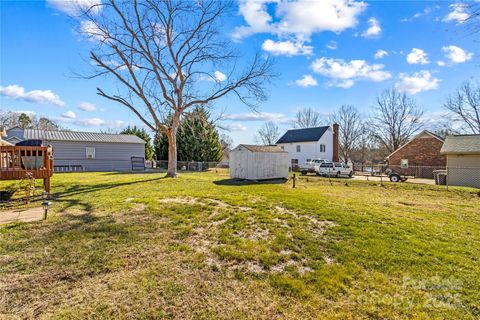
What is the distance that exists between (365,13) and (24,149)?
39.9 ft

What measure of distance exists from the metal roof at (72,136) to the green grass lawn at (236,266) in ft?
60.9

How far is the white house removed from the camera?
112 ft

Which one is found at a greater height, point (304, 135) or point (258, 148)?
point (304, 135)

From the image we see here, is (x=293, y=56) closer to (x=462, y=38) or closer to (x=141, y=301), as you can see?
(x=462, y=38)

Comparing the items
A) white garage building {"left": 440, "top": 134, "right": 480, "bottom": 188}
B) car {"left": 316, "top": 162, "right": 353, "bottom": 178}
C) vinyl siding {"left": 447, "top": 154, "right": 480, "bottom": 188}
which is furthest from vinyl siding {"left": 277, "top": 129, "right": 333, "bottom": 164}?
vinyl siding {"left": 447, "top": 154, "right": 480, "bottom": 188}

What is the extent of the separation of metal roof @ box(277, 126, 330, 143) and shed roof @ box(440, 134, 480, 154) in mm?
15603

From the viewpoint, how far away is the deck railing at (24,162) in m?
7.37

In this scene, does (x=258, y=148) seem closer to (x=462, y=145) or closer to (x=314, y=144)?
(x=462, y=145)

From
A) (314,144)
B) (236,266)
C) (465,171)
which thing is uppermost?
(314,144)

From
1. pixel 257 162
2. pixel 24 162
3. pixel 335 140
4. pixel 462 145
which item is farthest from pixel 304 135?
pixel 24 162

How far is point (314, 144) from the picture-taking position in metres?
34.1

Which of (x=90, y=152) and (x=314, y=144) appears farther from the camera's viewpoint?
(x=314, y=144)

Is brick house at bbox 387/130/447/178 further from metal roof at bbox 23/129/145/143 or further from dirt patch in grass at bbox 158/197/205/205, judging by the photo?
metal roof at bbox 23/129/145/143

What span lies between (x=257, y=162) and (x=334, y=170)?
10.8 metres
